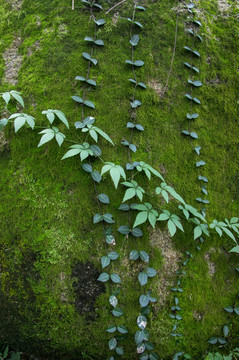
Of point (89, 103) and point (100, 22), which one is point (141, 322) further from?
point (100, 22)

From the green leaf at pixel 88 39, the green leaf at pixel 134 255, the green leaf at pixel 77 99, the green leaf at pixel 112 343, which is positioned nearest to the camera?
the green leaf at pixel 112 343

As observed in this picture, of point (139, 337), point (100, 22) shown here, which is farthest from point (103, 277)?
point (100, 22)

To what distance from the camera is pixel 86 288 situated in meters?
1.64

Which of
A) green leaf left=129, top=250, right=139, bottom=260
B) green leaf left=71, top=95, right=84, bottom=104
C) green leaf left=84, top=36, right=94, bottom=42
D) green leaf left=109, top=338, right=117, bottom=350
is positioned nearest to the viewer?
green leaf left=109, top=338, right=117, bottom=350

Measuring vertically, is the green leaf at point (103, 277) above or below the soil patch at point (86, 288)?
above

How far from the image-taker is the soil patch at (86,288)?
1633 millimetres

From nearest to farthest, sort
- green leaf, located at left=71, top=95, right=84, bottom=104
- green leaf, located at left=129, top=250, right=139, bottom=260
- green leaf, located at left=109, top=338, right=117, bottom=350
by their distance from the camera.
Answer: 1. green leaf, located at left=109, top=338, right=117, bottom=350
2. green leaf, located at left=129, top=250, right=139, bottom=260
3. green leaf, located at left=71, top=95, right=84, bottom=104

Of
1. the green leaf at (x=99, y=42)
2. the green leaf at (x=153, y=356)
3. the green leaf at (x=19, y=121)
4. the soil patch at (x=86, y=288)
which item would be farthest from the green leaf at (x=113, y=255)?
the green leaf at (x=99, y=42)

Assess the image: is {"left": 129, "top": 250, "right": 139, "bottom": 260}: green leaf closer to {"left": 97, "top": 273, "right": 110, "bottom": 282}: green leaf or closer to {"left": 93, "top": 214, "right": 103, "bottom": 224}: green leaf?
{"left": 97, "top": 273, "right": 110, "bottom": 282}: green leaf

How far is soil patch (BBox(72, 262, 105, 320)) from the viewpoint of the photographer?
5.36 ft

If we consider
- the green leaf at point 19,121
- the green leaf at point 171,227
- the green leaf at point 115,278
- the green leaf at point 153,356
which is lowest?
the green leaf at point 153,356

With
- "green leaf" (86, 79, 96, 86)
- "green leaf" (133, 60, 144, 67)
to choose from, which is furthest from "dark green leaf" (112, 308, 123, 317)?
"green leaf" (133, 60, 144, 67)

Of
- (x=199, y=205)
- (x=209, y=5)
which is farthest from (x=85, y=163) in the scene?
(x=209, y=5)

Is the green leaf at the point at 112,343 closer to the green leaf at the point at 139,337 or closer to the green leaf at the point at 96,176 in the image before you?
the green leaf at the point at 139,337
